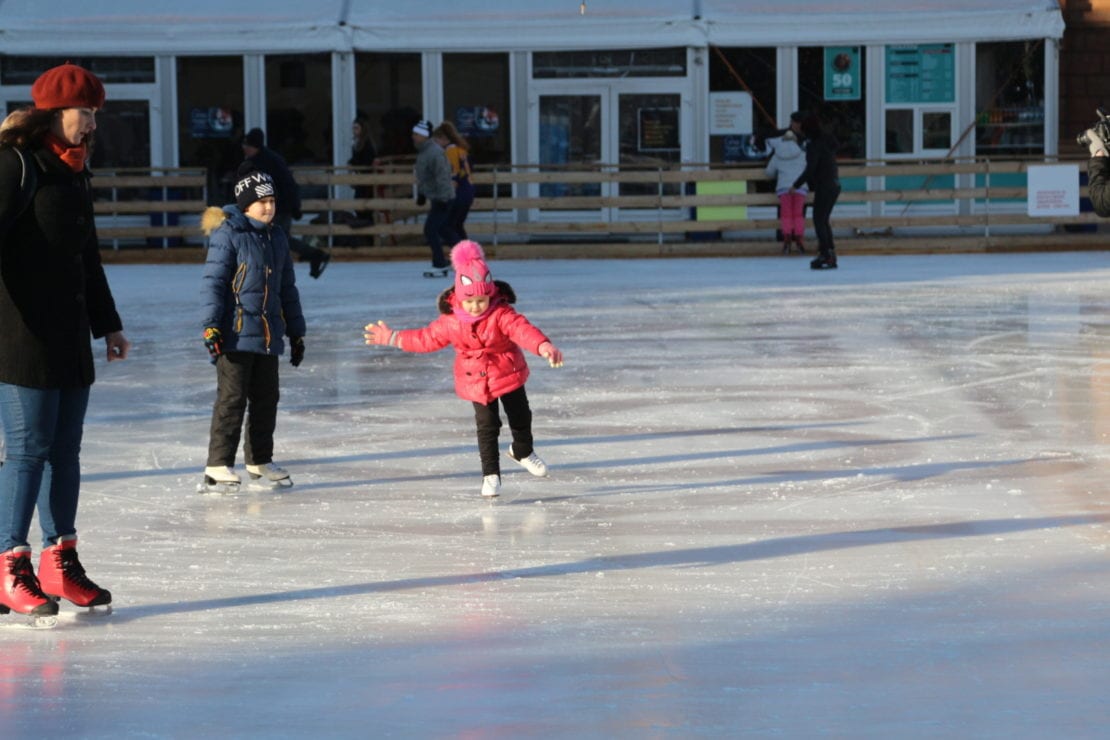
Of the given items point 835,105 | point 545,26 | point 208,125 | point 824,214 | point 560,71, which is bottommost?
point 824,214

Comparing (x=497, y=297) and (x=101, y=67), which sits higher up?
(x=101, y=67)

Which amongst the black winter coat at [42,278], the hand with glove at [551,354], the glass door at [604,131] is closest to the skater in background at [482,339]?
the hand with glove at [551,354]

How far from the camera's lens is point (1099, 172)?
316 inches

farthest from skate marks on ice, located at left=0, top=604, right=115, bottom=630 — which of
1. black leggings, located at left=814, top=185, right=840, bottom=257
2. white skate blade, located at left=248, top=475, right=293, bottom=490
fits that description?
black leggings, located at left=814, top=185, right=840, bottom=257

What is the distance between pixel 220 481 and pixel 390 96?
1688cm

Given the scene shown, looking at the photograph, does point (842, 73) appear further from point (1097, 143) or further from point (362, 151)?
point (1097, 143)

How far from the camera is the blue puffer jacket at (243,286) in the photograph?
7281 millimetres

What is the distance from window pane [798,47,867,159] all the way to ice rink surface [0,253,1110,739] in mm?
11703

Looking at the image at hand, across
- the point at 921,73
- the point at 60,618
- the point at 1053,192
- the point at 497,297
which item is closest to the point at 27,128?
the point at 60,618

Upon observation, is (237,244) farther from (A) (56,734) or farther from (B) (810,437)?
(A) (56,734)

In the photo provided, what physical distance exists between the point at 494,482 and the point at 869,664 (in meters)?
2.84

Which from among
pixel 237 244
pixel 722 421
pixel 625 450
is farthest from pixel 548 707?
pixel 722 421

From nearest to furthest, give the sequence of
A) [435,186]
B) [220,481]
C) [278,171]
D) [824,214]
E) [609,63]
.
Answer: [220,481], [278,171], [435,186], [824,214], [609,63]

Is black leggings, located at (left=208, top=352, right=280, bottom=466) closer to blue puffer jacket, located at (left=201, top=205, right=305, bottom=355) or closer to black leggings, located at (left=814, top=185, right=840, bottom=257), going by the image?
blue puffer jacket, located at (left=201, top=205, right=305, bottom=355)
